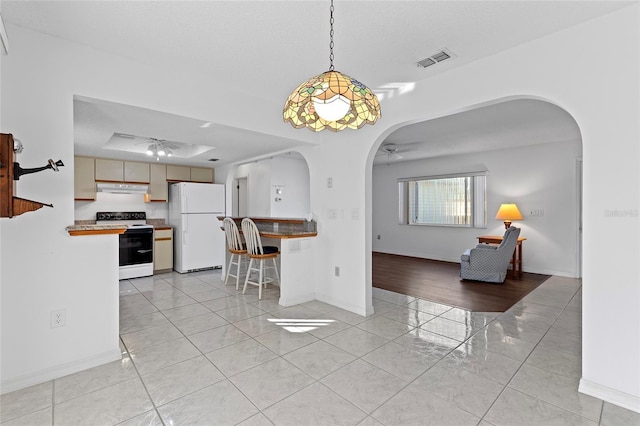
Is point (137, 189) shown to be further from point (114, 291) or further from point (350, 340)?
point (350, 340)

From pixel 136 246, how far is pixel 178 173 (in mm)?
1618

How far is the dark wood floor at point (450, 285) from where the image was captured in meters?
3.97

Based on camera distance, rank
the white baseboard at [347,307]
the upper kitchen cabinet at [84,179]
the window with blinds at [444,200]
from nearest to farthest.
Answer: the white baseboard at [347,307]
the upper kitchen cabinet at [84,179]
the window with blinds at [444,200]

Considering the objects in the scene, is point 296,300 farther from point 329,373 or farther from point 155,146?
point 155,146

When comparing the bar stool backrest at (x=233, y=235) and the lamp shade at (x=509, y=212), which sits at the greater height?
the lamp shade at (x=509, y=212)

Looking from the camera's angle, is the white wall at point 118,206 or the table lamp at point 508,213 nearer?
the white wall at point 118,206

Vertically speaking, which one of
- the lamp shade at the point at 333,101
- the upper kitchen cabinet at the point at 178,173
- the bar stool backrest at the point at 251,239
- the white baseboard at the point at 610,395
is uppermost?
the upper kitchen cabinet at the point at 178,173

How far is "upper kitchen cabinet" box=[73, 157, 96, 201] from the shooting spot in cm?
496

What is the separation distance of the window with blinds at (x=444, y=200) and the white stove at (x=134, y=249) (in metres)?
5.71

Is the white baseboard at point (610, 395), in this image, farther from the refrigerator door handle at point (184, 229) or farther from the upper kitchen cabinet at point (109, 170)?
the upper kitchen cabinet at point (109, 170)

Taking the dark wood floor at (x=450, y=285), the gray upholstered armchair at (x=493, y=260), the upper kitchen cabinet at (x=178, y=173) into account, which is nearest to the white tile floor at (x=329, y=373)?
the dark wood floor at (x=450, y=285)

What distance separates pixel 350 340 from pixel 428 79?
249cm

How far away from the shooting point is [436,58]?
2.43 metres

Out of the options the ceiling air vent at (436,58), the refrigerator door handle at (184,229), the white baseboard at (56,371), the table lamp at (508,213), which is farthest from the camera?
the table lamp at (508,213)
